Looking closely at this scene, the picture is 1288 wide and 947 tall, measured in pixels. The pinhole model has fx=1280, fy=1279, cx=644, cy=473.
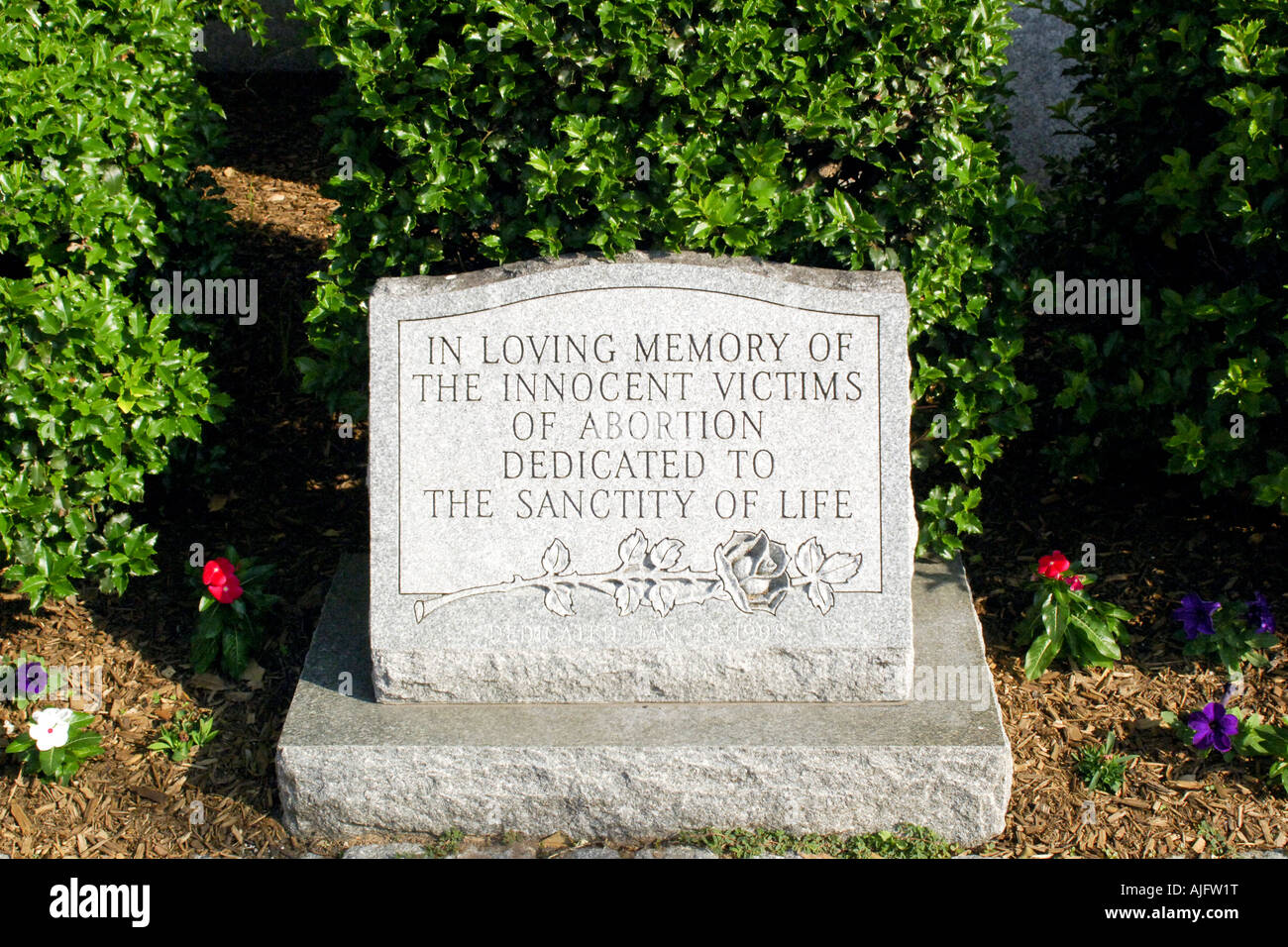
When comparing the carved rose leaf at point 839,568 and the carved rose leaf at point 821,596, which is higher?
the carved rose leaf at point 839,568

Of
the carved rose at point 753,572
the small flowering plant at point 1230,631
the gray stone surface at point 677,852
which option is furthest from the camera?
the small flowering plant at point 1230,631

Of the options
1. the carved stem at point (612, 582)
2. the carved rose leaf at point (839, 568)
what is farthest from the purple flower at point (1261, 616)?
the carved stem at point (612, 582)

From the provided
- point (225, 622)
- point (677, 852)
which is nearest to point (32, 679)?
point (225, 622)

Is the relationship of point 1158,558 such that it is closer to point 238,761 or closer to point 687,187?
point 687,187

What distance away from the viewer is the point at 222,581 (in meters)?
4.41

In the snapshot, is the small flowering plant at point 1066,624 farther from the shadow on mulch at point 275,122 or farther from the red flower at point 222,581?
the shadow on mulch at point 275,122

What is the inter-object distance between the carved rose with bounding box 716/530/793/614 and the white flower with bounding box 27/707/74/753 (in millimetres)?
2111

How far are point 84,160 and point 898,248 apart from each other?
9.24 feet

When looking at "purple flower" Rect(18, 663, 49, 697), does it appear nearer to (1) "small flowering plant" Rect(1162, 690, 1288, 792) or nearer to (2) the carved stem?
(2) the carved stem

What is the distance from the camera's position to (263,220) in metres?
6.45

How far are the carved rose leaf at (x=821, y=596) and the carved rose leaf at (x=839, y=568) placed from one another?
22mm

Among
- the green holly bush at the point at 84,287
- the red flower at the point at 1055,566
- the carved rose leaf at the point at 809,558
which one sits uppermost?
the green holly bush at the point at 84,287

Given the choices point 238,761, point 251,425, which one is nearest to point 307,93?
point 251,425

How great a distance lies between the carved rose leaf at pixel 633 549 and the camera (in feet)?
13.1
